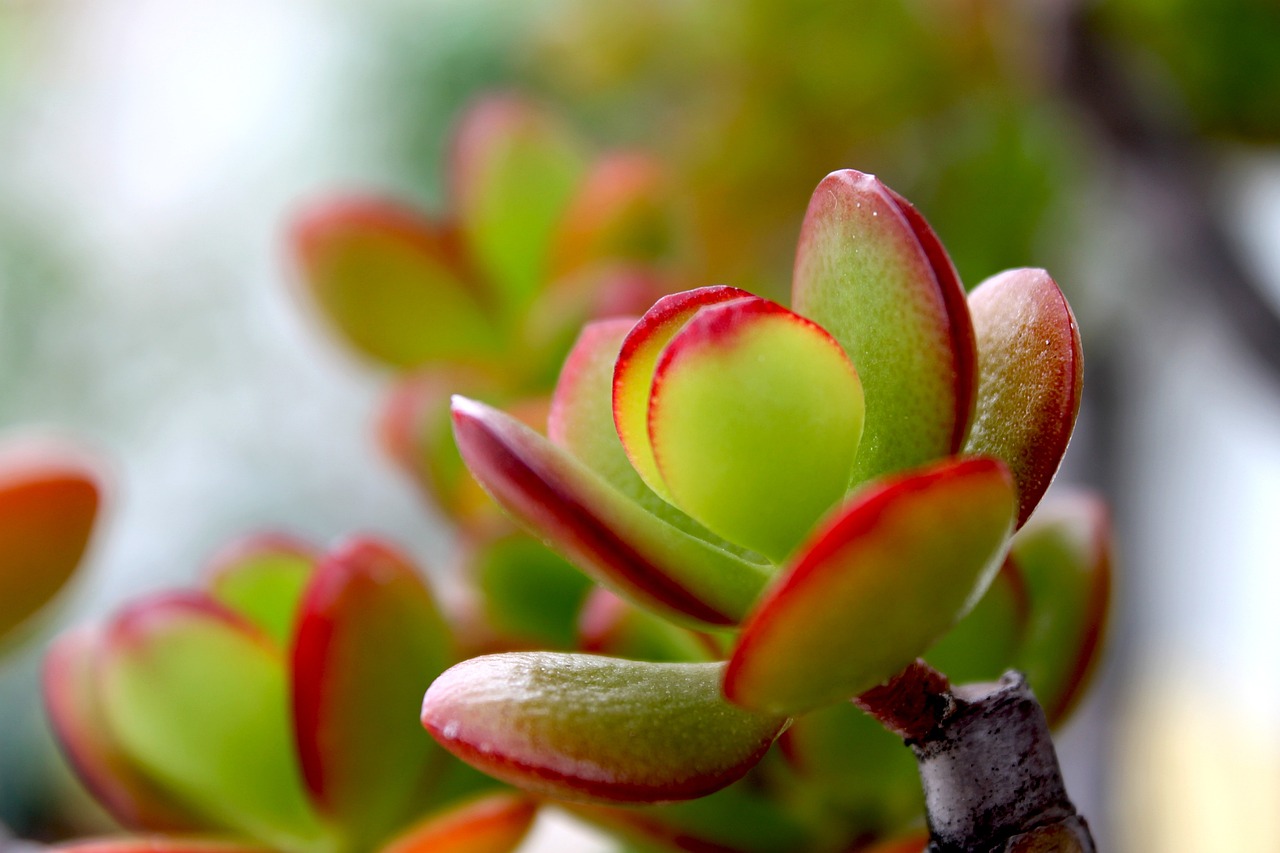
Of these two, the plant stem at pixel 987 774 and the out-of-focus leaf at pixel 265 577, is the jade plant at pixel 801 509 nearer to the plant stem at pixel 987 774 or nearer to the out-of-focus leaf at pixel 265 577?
the plant stem at pixel 987 774

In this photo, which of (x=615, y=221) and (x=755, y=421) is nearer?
(x=755, y=421)

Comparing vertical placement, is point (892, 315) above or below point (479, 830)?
above

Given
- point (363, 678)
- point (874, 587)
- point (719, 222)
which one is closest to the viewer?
point (874, 587)

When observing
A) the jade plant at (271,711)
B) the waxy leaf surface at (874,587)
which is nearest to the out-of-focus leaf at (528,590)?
the jade plant at (271,711)

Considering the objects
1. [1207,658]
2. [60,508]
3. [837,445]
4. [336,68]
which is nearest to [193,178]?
[336,68]

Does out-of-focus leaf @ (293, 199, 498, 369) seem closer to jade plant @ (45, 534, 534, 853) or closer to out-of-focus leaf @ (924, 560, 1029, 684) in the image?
jade plant @ (45, 534, 534, 853)

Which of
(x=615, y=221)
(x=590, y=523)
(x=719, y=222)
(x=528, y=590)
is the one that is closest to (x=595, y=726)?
(x=590, y=523)

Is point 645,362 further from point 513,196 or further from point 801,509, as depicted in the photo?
point 513,196
